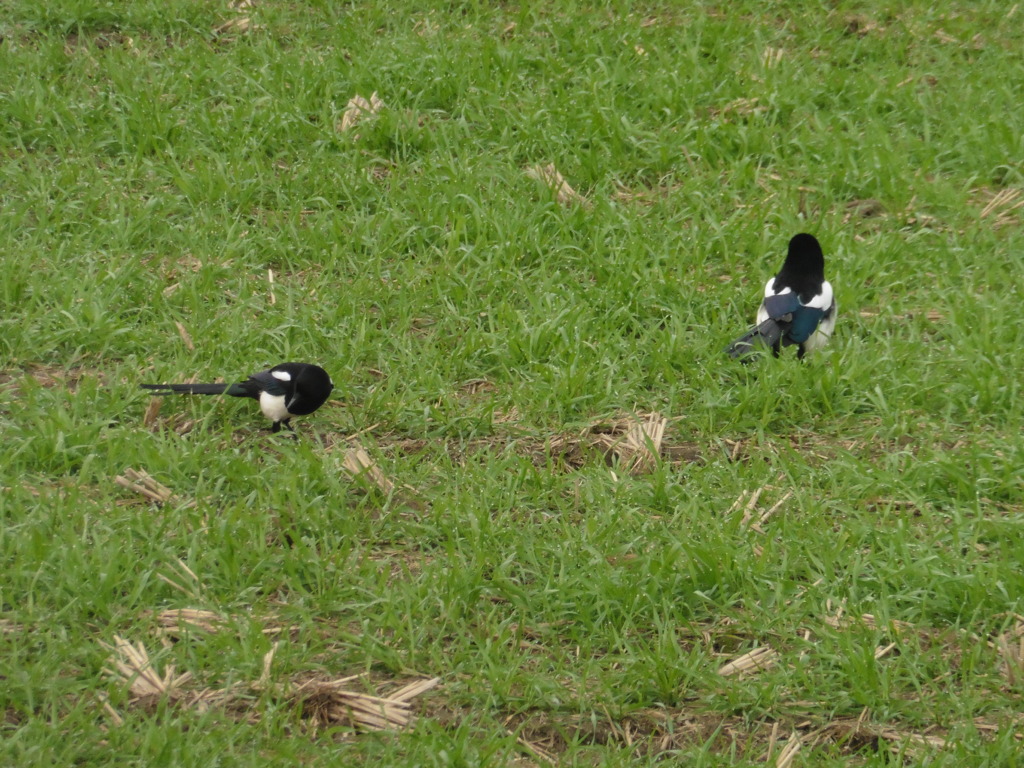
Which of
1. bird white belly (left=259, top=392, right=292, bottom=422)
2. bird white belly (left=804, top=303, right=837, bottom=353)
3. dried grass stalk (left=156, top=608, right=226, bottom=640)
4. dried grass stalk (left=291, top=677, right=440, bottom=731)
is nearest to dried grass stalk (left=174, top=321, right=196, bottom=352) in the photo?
bird white belly (left=259, top=392, right=292, bottom=422)

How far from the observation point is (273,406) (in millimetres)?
4258

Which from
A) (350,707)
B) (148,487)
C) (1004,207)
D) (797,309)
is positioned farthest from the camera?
(1004,207)

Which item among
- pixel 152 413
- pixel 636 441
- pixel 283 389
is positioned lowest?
pixel 152 413

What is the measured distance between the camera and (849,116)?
642cm

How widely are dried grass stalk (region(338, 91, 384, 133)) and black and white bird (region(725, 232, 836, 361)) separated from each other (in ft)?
8.09

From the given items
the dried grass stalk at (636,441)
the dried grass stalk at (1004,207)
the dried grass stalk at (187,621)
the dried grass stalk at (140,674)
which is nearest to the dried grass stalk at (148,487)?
the dried grass stalk at (187,621)

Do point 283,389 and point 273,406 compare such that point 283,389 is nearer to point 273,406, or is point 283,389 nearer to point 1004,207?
point 273,406

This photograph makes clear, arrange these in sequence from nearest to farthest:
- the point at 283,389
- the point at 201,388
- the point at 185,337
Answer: the point at 283,389 → the point at 201,388 → the point at 185,337

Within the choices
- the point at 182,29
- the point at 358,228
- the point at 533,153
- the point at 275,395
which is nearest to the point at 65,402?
the point at 275,395

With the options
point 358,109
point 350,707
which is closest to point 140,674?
point 350,707

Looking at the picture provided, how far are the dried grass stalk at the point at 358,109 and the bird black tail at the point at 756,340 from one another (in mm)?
2519

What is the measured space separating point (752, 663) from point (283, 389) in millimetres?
1914

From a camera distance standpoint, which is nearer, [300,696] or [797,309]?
[300,696]

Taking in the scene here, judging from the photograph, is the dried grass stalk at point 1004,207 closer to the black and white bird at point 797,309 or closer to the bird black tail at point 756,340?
the black and white bird at point 797,309
